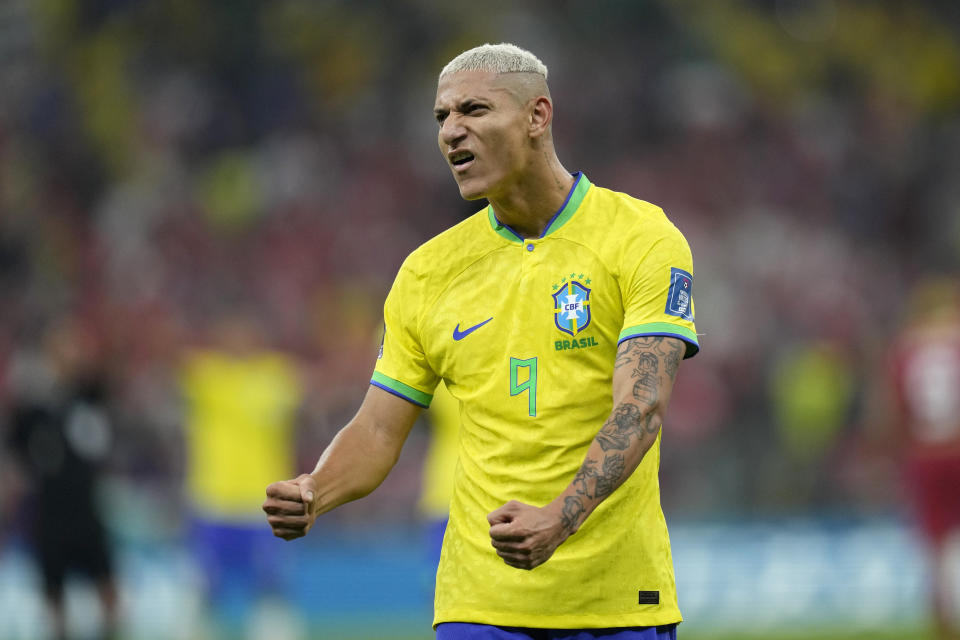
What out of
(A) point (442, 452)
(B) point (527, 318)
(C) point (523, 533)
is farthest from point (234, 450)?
(C) point (523, 533)

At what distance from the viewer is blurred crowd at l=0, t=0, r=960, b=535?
50.2ft

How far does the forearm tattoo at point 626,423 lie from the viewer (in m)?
3.72

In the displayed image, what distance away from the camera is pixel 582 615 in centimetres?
401

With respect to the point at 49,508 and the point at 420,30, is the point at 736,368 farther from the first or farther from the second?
the point at 49,508

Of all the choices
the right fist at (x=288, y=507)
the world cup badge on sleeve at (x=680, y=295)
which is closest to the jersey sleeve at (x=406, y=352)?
the right fist at (x=288, y=507)

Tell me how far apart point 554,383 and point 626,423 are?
37 cm

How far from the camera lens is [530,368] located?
163 inches

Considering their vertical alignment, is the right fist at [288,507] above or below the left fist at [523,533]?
above

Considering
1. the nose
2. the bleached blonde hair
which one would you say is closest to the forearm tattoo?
the nose

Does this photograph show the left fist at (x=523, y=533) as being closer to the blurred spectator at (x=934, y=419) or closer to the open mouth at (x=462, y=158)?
the open mouth at (x=462, y=158)

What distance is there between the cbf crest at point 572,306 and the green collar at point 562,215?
0.67 ft

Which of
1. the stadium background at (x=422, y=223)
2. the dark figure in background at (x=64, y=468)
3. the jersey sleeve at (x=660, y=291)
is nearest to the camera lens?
the jersey sleeve at (x=660, y=291)

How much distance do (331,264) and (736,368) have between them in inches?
195

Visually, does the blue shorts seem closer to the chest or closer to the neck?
the chest
